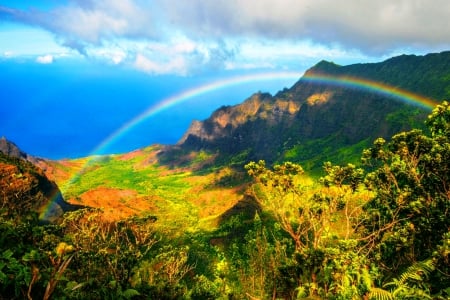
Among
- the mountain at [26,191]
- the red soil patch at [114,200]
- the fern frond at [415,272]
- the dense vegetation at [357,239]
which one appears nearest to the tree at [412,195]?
the dense vegetation at [357,239]

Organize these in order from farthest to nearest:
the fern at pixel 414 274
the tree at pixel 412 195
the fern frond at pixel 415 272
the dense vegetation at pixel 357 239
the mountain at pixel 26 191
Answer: the mountain at pixel 26 191 → the tree at pixel 412 195 → the dense vegetation at pixel 357 239 → the fern at pixel 414 274 → the fern frond at pixel 415 272

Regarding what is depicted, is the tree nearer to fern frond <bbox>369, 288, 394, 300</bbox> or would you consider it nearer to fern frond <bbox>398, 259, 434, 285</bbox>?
fern frond <bbox>398, 259, 434, 285</bbox>

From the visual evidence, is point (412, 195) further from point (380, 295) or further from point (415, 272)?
point (380, 295)

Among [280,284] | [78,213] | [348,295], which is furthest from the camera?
[78,213]

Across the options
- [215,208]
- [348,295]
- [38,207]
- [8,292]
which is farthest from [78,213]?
[215,208]

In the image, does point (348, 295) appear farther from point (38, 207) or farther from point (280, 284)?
point (38, 207)

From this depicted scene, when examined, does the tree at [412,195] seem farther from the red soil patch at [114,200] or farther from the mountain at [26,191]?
the red soil patch at [114,200]

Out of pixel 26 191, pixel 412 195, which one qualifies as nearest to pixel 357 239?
pixel 412 195


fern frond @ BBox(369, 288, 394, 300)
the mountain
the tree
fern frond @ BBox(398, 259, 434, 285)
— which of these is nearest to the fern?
fern frond @ BBox(398, 259, 434, 285)
